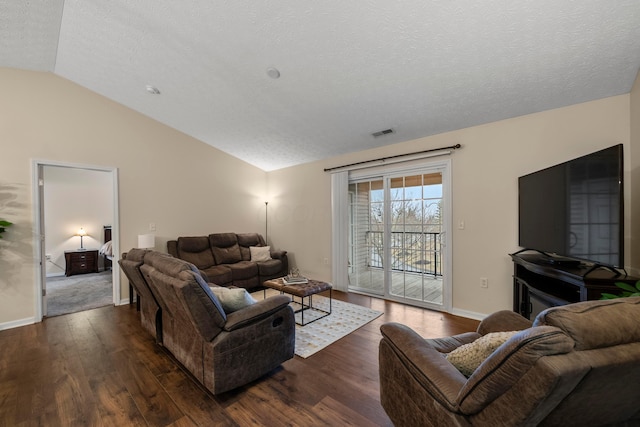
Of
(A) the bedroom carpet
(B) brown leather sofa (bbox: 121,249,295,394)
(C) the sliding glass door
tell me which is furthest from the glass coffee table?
(A) the bedroom carpet

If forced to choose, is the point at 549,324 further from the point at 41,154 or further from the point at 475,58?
the point at 41,154

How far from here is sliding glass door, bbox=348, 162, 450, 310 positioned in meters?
3.62

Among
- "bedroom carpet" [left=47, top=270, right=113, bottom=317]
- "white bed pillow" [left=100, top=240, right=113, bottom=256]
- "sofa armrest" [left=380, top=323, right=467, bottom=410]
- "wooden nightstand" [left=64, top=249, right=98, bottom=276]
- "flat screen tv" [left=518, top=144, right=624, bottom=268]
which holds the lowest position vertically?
"bedroom carpet" [left=47, top=270, right=113, bottom=317]

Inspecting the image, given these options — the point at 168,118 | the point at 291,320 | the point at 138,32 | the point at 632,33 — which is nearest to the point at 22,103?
the point at 168,118

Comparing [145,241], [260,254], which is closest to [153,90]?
[145,241]

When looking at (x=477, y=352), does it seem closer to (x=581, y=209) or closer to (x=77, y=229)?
(x=581, y=209)

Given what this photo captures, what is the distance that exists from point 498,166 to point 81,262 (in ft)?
26.4

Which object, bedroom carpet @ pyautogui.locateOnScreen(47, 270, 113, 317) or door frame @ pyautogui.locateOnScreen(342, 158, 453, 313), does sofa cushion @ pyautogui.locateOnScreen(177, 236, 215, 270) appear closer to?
bedroom carpet @ pyautogui.locateOnScreen(47, 270, 113, 317)

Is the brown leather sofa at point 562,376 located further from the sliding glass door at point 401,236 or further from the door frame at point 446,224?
the sliding glass door at point 401,236

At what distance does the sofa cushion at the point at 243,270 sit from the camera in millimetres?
4309

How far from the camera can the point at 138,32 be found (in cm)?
256

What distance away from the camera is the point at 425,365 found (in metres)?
1.14

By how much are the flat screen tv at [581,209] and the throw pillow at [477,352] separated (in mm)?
1284

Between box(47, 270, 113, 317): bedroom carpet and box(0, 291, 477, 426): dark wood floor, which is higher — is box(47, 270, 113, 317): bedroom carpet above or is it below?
below
